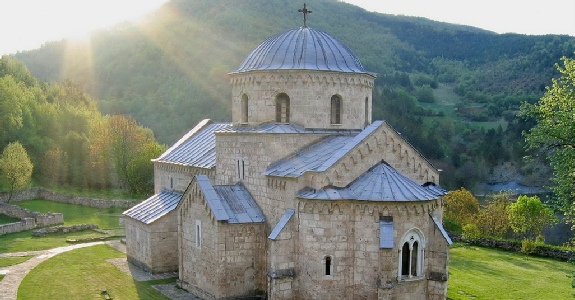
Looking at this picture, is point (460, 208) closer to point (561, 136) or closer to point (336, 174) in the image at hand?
point (336, 174)

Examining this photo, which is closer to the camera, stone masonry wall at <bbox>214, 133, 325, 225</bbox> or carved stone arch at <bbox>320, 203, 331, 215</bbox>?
carved stone arch at <bbox>320, 203, 331, 215</bbox>

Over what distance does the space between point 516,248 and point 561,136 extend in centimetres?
1762

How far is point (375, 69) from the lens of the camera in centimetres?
10094

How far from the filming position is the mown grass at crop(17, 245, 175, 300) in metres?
18.9

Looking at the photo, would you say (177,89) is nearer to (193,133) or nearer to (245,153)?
(193,133)

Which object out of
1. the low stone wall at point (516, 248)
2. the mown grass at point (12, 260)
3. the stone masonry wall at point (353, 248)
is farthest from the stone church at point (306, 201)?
the low stone wall at point (516, 248)

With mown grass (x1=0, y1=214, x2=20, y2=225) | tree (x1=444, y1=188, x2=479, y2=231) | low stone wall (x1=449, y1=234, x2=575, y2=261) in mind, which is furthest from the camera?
tree (x1=444, y1=188, x2=479, y2=231)

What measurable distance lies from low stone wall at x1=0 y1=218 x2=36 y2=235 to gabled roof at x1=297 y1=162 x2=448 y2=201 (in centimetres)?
2212

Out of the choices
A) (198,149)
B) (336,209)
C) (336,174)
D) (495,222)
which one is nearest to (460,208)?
(495,222)

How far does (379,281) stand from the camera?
15.5 meters

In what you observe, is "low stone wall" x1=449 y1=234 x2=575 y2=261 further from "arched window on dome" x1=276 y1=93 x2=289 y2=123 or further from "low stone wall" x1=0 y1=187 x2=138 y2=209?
"low stone wall" x1=0 y1=187 x2=138 y2=209

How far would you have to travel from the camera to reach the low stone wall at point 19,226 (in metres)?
29.9

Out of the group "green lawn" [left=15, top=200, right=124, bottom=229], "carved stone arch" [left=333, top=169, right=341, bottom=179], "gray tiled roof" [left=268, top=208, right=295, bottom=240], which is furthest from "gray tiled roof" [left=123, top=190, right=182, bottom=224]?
"green lawn" [left=15, top=200, right=124, bottom=229]

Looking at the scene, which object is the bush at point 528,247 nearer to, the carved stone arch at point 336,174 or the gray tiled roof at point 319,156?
the gray tiled roof at point 319,156
